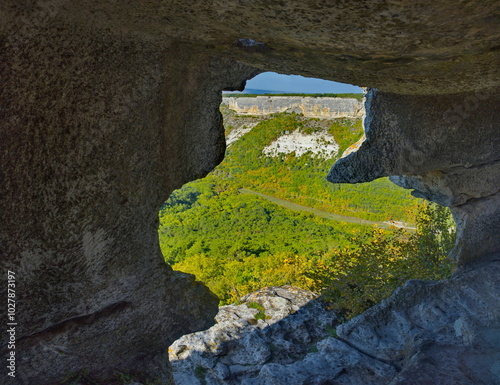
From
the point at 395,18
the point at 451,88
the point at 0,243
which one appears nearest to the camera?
the point at 395,18

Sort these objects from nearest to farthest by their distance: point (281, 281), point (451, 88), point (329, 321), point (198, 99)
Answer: point (198, 99), point (451, 88), point (329, 321), point (281, 281)

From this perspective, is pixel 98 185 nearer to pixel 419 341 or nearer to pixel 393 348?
pixel 419 341

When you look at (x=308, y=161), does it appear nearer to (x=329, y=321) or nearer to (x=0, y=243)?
(x=329, y=321)

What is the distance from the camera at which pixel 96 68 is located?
188cm

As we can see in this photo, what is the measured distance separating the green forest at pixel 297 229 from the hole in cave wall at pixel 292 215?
0.14 feet

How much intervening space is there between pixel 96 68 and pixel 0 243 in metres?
0.85

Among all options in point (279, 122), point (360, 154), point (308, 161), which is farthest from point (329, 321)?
point (279, 122)

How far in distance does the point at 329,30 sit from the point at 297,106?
1080 inches

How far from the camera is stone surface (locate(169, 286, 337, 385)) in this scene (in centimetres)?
603

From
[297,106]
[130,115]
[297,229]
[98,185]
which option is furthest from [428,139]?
[297,106]

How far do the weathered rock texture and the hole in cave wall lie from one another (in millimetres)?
5253

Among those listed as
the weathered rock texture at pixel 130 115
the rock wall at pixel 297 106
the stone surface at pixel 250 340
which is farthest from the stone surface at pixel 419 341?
the rock wall at pixel 297 106

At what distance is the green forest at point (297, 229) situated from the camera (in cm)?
802

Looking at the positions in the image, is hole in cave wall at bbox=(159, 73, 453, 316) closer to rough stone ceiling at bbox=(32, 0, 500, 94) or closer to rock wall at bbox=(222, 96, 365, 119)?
rock wall at bbox=(222, 96, 365, 119)
